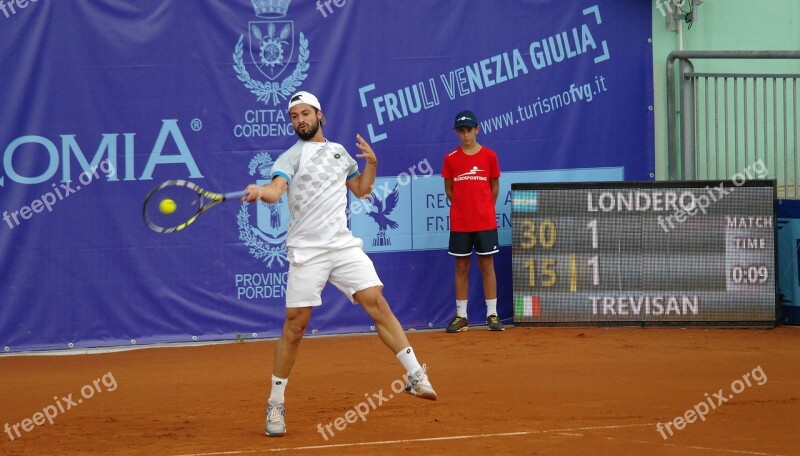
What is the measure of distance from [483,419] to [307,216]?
1.60 meters

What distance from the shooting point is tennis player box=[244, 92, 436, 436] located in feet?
21.4

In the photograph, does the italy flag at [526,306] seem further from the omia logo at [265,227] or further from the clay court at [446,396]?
the omia logo at [265,227]

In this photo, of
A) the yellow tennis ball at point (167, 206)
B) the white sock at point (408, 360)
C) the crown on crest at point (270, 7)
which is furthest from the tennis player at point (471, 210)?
the yellow tennis ball at point (167, 206)

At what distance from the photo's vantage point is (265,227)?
1077 cm

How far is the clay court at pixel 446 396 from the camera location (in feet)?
20.2

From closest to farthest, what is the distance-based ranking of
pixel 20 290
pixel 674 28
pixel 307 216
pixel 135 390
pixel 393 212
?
pixel 307 216 → pixel 135 390 → pixel 20 290 → pixel 393 212 → pixel 674 28

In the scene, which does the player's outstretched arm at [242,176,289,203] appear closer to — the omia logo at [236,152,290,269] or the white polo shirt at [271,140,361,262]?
the white polo shirt at [271,140,361,262]

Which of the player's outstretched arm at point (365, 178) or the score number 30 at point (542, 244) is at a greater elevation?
the player's outstretched arm at point (365, 178)

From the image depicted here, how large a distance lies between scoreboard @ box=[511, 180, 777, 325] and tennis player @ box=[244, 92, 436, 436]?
4.50 m

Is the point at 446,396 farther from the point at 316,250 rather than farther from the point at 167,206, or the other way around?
the point at 167,206

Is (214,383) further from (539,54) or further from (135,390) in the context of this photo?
(539,54)

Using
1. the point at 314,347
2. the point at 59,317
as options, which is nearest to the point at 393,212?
the point at 314,347

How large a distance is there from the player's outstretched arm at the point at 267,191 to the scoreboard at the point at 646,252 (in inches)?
193

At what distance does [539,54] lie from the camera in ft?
37.3
